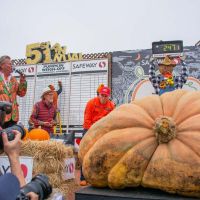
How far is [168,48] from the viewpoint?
5586 millimetres

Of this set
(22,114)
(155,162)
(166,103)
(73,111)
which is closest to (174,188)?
(155,162)

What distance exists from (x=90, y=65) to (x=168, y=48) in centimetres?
213

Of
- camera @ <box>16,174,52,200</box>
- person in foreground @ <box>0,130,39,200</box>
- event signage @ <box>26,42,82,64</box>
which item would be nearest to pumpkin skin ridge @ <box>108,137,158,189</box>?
camera @ <box>16,174,52,200</box>

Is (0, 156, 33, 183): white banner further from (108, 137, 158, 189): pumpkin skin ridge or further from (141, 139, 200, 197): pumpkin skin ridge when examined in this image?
(141, 139, 200, 197): pumpkin skin ridge

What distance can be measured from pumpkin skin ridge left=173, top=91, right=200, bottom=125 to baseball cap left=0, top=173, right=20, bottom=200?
893 millimetres

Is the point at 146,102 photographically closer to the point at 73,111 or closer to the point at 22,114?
the point at 73,111

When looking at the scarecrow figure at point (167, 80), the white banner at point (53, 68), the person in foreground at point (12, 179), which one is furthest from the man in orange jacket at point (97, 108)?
the white banner at point (53, 68)

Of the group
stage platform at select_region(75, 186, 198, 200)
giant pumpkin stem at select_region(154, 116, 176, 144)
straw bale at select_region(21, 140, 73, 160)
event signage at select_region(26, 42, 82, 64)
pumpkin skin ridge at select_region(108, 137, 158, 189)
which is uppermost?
event signage at select_region(26, 42, 82, 64)

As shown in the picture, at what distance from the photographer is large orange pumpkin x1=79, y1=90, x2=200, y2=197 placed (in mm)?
1425

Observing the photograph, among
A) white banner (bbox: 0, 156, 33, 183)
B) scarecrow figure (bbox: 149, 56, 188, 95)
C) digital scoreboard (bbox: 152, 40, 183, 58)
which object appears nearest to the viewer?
white banner (bbox: 0, 156, 33, 183)

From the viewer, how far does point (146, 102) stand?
1.78 metres

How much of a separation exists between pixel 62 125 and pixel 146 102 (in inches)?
228

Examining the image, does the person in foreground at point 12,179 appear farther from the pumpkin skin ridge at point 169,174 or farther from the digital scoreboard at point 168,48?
the digital scoreboard at point 168,48

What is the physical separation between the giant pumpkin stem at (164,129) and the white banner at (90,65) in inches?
217
